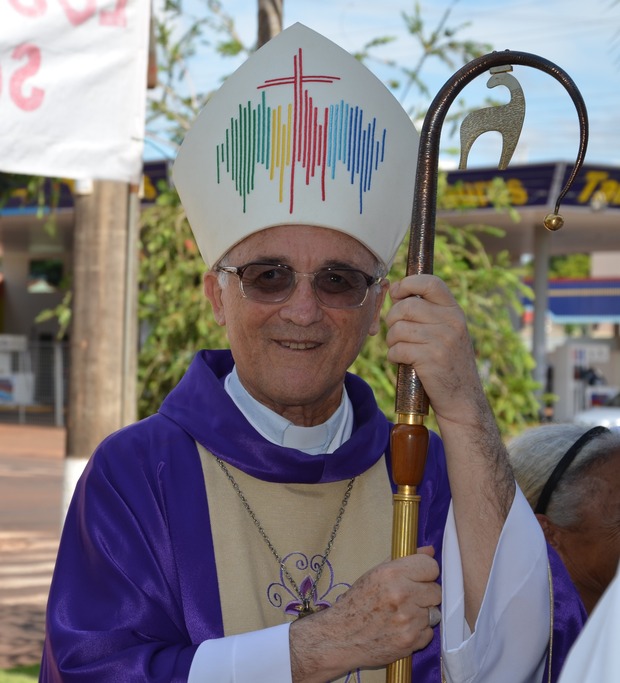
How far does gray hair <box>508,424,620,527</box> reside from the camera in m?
2.79

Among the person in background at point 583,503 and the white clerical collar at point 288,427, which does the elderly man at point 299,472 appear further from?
the person in background at point 583,503

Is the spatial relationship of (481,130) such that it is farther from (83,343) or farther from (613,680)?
(83,343)

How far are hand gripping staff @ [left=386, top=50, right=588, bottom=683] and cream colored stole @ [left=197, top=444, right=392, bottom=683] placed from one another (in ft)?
1.27

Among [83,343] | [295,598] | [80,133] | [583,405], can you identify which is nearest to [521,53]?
[295,598]

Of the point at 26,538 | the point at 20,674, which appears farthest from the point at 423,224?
the point at 26,538

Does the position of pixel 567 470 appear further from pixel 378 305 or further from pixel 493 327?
pixel 493 327

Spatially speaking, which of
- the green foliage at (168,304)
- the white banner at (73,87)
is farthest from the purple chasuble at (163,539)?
the green foliage at (168,304)

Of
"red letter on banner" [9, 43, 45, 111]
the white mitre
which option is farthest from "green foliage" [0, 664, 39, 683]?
the white mitre

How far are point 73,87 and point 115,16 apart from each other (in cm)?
34

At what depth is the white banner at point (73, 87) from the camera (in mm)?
3740

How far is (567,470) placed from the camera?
2809 mm

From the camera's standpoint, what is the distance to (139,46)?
4008 millimetres

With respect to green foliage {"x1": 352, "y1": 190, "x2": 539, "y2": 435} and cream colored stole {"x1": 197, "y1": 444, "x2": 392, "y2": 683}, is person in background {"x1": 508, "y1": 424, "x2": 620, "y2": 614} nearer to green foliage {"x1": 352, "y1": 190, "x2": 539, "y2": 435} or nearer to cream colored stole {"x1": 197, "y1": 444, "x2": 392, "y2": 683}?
cream colored stole {"x1": 197, "y1": 444, "x2": 392, "y2": 683}

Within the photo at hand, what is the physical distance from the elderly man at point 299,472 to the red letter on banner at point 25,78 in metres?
1.28
